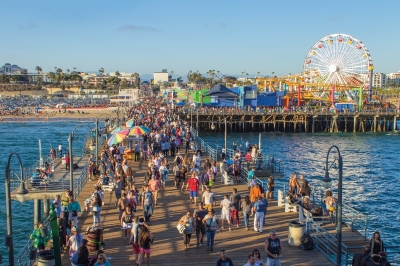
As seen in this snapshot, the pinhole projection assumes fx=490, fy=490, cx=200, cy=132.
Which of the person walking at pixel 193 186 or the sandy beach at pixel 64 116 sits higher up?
the person walking at pixel 193 186

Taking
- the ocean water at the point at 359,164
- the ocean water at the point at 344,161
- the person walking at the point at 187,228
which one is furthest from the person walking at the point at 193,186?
the ocean water at the point at 359,164

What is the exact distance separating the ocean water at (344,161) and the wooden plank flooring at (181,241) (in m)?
6.09

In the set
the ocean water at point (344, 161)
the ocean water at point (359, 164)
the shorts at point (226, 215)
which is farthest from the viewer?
the ocean water at point (359, 164)

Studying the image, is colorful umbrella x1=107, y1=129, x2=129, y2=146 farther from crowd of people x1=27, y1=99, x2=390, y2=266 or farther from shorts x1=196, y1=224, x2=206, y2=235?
shorts x1=196, y1=224, x2=206, y2=235

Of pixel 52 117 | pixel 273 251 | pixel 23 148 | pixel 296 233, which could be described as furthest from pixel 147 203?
pixel 52 117

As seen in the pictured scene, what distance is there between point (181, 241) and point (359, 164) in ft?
101

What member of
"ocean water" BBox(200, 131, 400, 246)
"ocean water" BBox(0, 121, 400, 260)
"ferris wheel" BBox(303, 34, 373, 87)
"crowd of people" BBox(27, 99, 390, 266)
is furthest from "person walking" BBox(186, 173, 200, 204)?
"ferris wheel" BBox(303, 34, 373, 87)

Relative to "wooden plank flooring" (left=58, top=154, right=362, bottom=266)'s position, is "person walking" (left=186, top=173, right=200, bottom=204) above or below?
above

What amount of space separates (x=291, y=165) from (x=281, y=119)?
2895 cm

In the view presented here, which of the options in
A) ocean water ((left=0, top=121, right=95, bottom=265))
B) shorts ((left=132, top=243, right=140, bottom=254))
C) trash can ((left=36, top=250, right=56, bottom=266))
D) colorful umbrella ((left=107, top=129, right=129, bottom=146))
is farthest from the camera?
colorful umbrella ((left=107, top=129, right=129, bottom=146))

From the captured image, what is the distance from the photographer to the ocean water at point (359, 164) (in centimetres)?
2419

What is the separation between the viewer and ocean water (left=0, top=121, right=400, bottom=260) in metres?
22.2

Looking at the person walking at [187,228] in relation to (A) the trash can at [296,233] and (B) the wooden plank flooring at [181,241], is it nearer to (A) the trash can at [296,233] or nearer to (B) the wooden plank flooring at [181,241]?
(B) the wooden plank flooring at [181,241]

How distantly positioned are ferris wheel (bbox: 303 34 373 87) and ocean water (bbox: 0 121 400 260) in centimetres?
1783
